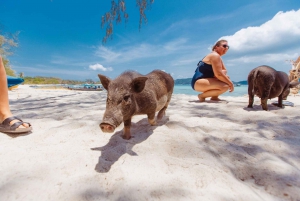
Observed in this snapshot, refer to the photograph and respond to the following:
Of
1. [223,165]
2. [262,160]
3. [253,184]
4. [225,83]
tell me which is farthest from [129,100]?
[225,83]

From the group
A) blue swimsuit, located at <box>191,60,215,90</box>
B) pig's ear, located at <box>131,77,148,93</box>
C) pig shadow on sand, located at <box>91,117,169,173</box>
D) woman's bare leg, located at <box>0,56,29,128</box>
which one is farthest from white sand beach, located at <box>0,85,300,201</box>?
blue swimsuit, located at <box>191,60,215,90</box>

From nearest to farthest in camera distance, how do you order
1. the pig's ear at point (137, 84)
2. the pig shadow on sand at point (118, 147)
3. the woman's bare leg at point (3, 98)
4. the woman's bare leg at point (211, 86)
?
1. the pig shadow on sand at point (118, 147)
2. the pig's ear at point (137, 84)
3. the woman's bare leg at point (3, 98)
4. the woman's bare leg at point (211, 86)

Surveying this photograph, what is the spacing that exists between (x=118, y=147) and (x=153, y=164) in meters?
0.46

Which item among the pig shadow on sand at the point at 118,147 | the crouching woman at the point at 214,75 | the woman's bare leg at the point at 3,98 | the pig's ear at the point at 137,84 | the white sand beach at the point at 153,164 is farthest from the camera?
the crouching woman at the point at 214,75

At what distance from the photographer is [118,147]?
1.69 m

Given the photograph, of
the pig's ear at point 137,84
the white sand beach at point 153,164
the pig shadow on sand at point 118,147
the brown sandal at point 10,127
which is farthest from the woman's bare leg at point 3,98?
the pig's ear at point 137,84

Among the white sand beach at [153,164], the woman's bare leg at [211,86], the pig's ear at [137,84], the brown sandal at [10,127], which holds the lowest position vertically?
the white sand beach at [153,164]

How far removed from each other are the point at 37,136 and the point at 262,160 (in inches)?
96.3

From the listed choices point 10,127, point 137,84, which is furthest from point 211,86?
point 10,127

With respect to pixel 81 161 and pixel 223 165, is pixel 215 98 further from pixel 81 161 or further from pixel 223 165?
pixel 81 161

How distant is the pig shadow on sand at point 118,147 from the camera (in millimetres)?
1408

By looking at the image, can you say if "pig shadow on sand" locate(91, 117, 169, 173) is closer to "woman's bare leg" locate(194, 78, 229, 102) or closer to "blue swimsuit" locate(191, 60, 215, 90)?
"woman's bare leg" locate(194, 78, 229, 102)

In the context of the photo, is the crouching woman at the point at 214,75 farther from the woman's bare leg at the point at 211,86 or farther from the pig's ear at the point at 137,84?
the pig's ear at the point at 137,84

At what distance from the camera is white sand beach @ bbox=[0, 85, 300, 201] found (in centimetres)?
110
